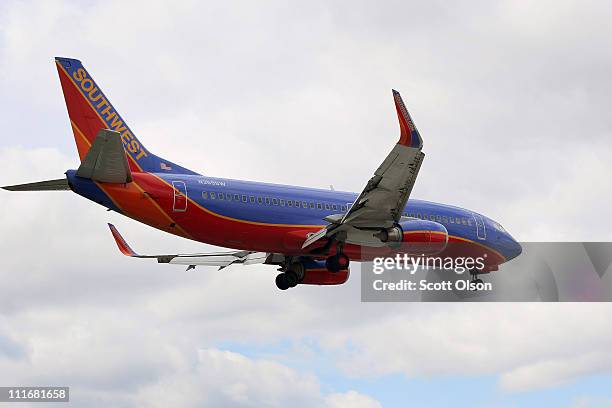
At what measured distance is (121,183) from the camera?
164ft

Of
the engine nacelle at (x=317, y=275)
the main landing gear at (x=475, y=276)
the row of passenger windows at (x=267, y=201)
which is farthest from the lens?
the main landing gear at (x=475, y=276)

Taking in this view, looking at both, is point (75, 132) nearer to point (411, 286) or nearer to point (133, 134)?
point (133, 134)

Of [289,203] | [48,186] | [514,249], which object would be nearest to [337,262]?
[289,203]

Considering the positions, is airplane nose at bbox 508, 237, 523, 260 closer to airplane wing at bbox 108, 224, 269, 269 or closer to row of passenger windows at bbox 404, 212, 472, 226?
row of passenger windows at bbox 404, 212, 472, 226

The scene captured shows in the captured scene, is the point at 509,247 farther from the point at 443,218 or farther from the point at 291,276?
the point at 291,276

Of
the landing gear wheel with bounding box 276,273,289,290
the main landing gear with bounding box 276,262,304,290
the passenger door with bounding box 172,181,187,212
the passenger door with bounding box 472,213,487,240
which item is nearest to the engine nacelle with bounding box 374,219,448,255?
the passenger door with bounding box 472,213,487,240

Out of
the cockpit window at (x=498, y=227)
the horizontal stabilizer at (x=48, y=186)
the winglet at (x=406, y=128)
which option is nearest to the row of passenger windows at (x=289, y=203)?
the cockpit window at (x=498, y=227)

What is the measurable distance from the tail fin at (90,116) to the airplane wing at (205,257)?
6.00m

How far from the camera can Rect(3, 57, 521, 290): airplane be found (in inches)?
1949

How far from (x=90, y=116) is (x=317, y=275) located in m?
13.5

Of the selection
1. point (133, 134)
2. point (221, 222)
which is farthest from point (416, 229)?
point (133, 134)

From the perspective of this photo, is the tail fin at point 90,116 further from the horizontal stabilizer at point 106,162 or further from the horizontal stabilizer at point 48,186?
the horizontal stabilizer at point 106,162

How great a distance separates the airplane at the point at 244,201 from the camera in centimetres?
4950

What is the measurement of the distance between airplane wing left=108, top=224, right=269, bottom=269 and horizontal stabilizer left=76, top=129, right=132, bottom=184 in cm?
833
